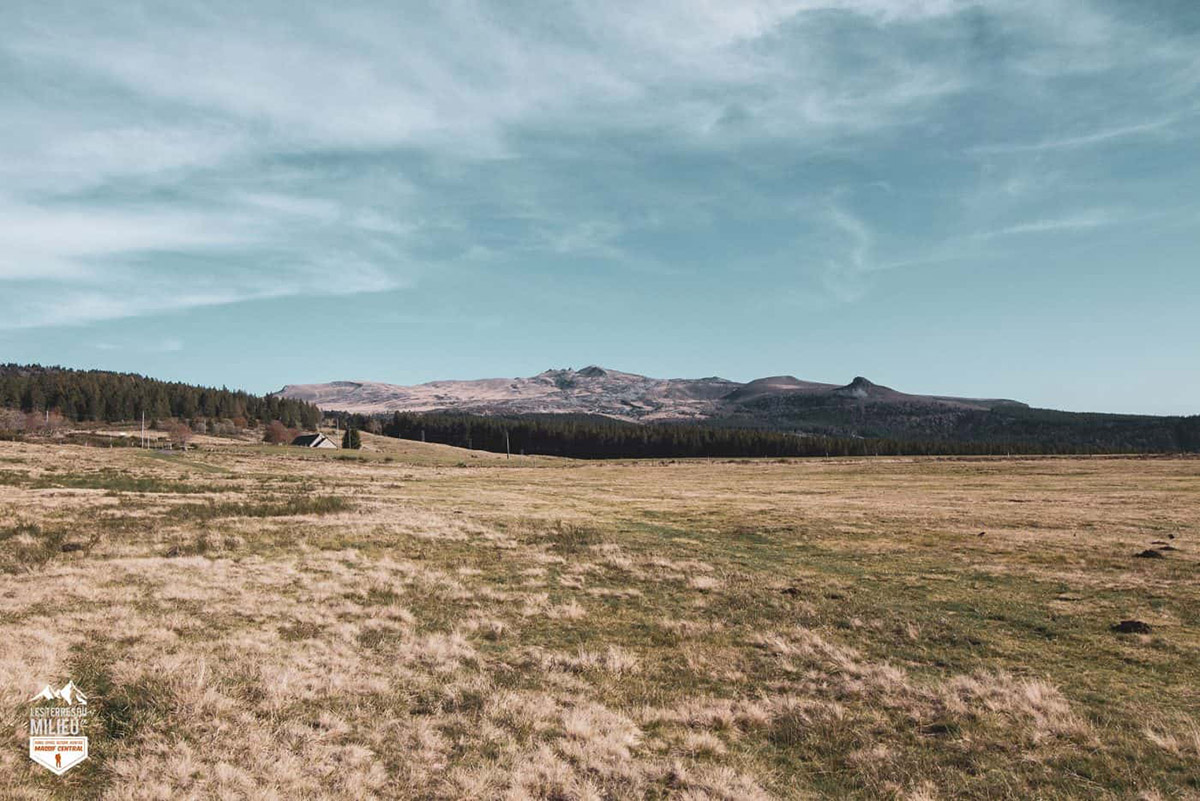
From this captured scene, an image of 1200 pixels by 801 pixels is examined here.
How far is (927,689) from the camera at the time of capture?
1161 cm

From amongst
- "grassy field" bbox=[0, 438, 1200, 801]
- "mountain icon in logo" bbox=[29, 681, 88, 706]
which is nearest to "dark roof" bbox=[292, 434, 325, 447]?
"grassy field" bbox=[0, 438, 1200, 801]

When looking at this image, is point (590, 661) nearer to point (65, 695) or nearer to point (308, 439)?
point (65, 695)

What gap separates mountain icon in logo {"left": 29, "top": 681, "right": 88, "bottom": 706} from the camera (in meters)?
9.30

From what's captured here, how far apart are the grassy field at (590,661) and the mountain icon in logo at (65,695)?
0.24 meters

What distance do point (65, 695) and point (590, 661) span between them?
29.4 feet

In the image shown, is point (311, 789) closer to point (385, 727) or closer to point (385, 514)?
point (385, 727)

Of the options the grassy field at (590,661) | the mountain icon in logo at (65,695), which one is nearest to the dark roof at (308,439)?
the grassy field at (590,661)

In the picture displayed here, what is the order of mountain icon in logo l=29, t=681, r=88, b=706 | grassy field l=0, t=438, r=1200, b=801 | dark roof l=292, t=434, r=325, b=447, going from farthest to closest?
dark roof l=292, t=434, r=325, b=447, mountain icon in logo l=29, t=681, r=88, b=706, grassy field l=0, t=438, r=1200, b=801

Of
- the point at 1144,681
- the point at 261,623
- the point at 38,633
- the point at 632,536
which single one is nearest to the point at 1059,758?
the point at 1144,681

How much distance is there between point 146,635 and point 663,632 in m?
11.5

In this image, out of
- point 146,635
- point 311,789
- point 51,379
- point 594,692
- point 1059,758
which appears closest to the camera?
point 311,789

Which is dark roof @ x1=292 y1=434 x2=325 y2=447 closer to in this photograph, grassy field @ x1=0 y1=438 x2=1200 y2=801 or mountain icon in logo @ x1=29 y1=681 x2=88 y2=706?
grassy field @ x1=0 y1=438 x2=1200 y2=801

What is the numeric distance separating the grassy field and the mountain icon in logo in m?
0.24

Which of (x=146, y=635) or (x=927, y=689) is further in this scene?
(x=146, y=635)
